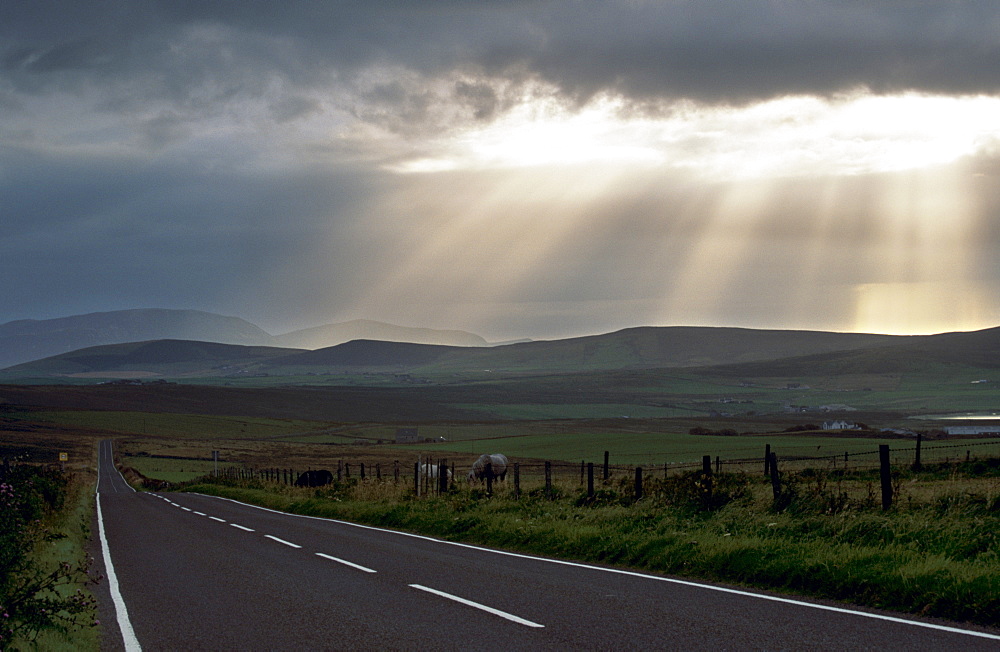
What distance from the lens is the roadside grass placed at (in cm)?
1030

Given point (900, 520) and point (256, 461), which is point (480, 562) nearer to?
point (900, 520)

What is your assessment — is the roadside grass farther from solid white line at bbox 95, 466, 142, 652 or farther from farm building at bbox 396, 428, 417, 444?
farm building at bbox 396, 428, 417, 444

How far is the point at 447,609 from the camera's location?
34.1 ft

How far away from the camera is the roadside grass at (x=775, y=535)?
10.3 m

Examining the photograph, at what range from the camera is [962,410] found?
182000 millimetres

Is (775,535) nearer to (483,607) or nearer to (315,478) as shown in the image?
(483,607)

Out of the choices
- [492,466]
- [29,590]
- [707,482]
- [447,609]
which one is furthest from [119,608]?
[492,466]

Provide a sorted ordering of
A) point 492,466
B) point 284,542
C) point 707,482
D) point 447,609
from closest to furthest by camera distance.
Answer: point 447,609, point 707,482, point 284,542, point 492,466

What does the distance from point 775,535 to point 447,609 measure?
641cm

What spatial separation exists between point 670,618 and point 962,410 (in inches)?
7792

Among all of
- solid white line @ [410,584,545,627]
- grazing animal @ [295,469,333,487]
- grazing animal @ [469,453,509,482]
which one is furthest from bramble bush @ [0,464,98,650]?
grazing animal @ [469,453,509,482]

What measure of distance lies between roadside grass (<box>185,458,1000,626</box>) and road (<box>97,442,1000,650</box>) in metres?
0.81

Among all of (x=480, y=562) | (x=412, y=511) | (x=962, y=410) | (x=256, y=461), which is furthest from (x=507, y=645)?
(x=962, y=410)

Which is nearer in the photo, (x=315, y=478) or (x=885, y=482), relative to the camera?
(x=885, y=482)
